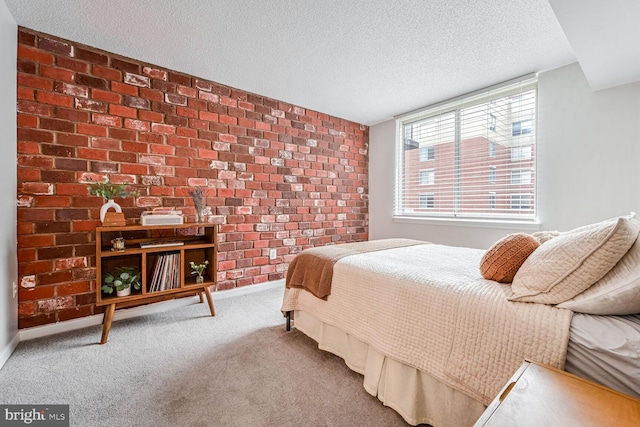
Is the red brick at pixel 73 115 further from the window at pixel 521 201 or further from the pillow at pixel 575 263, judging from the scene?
the window at pixel 521 201

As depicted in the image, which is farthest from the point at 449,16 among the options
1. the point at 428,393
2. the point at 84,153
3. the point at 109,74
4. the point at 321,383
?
the point at 84,153

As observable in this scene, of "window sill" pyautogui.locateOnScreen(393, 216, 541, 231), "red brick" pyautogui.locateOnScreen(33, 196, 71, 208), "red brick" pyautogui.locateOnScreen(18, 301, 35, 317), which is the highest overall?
"red brick" pyautogui.locateOnScreen(33, 196, 71, 208)

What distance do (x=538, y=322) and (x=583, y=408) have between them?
1.21 feet

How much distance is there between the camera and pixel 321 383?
1.53 meters

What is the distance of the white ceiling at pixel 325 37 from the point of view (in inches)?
70.0

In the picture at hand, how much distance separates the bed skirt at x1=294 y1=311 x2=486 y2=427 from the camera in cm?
112

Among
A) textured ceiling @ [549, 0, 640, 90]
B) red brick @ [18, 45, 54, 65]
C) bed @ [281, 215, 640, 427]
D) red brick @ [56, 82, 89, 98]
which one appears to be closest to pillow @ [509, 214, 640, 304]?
bed @ [281, 215, 640, 427]

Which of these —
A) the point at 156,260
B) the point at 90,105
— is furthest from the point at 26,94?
the point at 156,260

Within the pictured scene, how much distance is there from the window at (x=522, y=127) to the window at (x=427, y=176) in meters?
0.94

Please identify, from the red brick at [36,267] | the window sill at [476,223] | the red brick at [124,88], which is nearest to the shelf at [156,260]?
the red brick at [36,267]

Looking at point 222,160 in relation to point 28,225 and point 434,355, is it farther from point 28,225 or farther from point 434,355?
point 434,355

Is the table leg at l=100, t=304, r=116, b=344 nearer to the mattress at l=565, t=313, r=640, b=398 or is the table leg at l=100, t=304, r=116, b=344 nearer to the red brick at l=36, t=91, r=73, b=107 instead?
the red brick at l=36, t=91, r=73, b=107

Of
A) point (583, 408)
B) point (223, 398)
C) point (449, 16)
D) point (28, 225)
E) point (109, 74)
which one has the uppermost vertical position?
point (449, 16)

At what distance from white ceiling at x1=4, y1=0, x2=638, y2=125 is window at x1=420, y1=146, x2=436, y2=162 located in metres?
0.81
